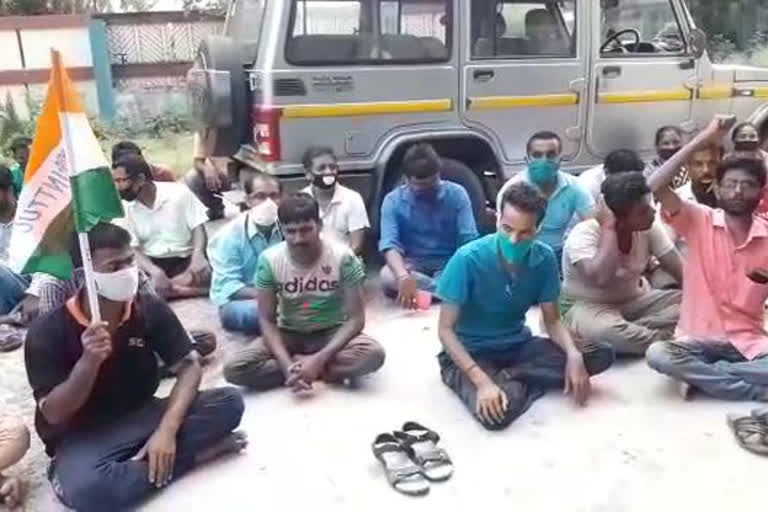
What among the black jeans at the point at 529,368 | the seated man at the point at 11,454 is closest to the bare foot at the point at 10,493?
the seated man at the point at 11,454

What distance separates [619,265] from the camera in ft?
13.0

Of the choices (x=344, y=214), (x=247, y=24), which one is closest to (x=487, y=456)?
(x=344, y=214)

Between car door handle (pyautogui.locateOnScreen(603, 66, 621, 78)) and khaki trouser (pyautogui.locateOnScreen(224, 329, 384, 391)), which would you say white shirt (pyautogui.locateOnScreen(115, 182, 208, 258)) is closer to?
khaki trouser (pyautogui.locateOnScreen(224, 329, 384, 391))

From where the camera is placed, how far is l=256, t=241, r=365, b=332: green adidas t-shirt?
3842 mm

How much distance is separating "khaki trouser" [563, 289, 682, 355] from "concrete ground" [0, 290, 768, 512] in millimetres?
125

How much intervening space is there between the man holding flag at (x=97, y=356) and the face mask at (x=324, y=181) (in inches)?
84.3

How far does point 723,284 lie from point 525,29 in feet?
8.86

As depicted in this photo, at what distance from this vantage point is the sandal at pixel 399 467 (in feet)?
9.71

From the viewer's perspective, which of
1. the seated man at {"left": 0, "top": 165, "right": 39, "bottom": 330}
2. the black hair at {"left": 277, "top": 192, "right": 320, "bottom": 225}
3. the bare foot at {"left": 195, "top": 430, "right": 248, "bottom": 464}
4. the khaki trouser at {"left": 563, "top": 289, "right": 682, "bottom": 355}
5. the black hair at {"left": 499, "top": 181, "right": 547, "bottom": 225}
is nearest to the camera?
the bare foot at {"left": 195, "top": 430, "right": 248, "bottom": 464}

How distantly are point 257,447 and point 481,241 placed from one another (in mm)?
1203

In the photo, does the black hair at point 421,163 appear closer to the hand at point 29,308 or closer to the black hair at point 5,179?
the hand at point 29,308

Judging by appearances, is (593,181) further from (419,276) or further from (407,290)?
(407,290)

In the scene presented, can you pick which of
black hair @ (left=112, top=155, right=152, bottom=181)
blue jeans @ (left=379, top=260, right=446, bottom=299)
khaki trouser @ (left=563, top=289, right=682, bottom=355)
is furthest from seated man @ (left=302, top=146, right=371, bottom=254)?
khaki trouser @ (left=563, top=289, right=682, bottom=355)

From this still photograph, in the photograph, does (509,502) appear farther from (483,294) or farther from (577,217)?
(577,217)
